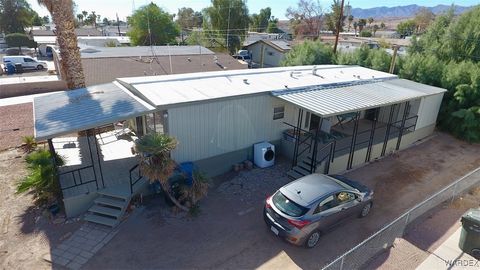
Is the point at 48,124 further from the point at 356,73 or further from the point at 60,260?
the point at 356,73

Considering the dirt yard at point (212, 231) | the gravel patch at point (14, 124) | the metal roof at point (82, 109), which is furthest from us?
the gravel patch at point (14, 124)

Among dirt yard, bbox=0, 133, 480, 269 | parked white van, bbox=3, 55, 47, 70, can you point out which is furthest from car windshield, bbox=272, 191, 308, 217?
parked white van, bbox=3, 55, 47, 70

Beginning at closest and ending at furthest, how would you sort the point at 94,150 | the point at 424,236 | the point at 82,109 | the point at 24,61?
the point at 424,236 < the point at 82,109 < the point at 94,150 < the point at 24,61

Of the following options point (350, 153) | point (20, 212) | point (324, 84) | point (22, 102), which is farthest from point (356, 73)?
point (22, 102)

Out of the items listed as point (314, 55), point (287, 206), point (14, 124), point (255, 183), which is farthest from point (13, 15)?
point (287, 206)

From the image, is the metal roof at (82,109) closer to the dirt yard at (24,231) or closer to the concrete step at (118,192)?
the concrete step at (118,192)

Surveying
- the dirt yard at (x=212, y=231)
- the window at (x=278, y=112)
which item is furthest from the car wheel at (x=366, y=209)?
the window at (x=278, y=112)

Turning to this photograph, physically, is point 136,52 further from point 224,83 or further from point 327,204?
point 327,204

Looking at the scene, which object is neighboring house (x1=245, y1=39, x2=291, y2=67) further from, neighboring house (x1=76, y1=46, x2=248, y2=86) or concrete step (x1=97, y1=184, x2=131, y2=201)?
concrete step (x1=97, y1=184, x2=131, y2=201)
